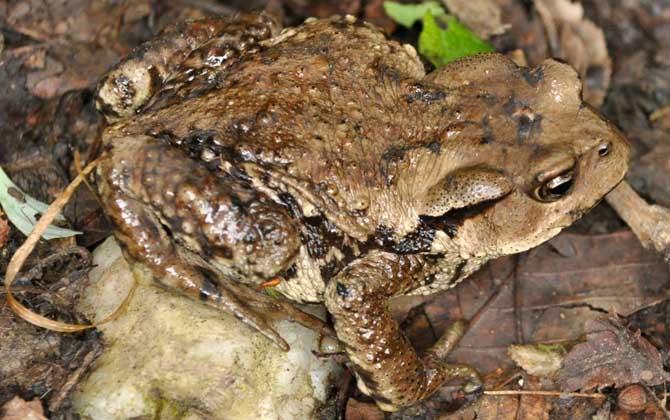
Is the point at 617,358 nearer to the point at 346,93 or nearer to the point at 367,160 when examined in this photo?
the point at 367,160

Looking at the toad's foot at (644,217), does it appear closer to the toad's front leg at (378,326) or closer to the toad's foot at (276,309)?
the toad's front leg at (378,326)

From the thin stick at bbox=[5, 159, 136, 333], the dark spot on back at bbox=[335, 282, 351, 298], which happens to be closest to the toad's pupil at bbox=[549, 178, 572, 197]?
the dark spot on back at bbox=[335, 282, 351, 298]

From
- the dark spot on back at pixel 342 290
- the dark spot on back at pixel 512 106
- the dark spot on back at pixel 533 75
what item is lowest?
the dark spot on back at pixel 342 290

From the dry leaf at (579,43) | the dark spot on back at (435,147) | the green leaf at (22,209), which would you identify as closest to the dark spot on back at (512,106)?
the dark spot on back at (435,147)

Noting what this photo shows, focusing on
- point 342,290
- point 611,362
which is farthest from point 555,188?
point 611,362

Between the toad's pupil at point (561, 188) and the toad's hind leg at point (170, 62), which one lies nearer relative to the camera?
the toad's pupil at point (561, 188)

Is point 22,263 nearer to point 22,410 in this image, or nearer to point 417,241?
point 22,410

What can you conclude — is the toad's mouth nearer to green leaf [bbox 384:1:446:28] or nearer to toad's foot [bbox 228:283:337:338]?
toad's foot [bbox 228:283:337:338]
